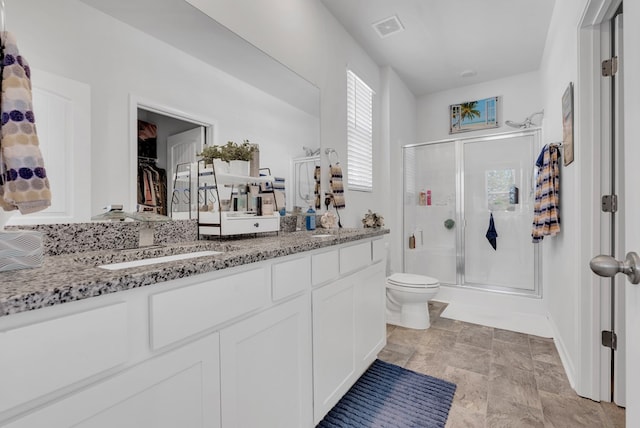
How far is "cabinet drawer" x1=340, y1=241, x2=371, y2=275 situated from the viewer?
1.66 m

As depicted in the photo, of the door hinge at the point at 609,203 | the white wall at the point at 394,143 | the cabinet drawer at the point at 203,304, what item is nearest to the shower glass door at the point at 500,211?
the white wall at the point at 394,143

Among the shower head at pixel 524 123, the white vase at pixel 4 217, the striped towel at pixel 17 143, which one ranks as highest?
the shower head at pixel 524 123

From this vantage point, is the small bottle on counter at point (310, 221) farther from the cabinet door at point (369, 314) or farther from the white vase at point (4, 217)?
the white vase at point (4, 217)

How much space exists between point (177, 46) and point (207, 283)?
1112mm

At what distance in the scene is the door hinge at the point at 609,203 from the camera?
160 centimetres

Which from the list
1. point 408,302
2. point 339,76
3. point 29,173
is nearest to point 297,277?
point 29,173

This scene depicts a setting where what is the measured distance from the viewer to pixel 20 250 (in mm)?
743

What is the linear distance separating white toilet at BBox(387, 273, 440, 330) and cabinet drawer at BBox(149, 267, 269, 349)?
6.14ft

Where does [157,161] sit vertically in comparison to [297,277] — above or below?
above

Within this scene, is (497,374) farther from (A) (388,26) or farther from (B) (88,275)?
(A) (388,26)

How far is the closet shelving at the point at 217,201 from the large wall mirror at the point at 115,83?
0.13 m

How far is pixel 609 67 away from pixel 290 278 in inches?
77.4

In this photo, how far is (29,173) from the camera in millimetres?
773

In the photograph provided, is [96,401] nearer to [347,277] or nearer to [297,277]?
[297,277]
